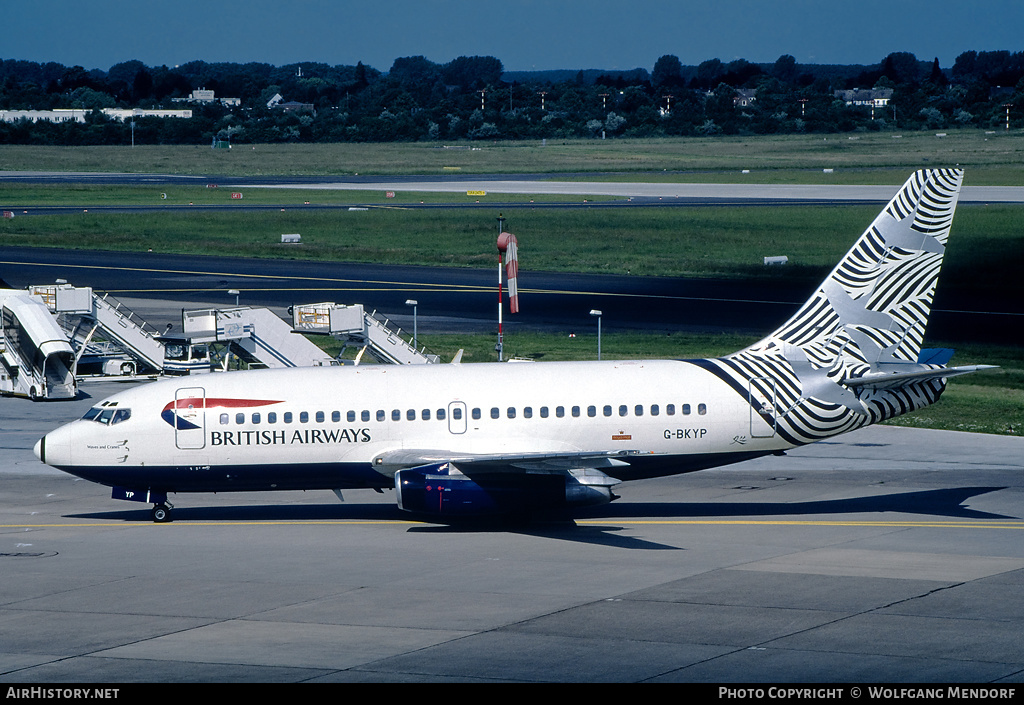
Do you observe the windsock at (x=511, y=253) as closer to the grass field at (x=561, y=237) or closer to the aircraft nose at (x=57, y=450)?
the grass field at (x=561, y=237)

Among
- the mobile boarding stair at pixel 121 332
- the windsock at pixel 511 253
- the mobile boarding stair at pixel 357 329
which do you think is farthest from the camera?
the mobile boarding stair at pixel 121 332

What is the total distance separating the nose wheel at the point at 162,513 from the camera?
118ft

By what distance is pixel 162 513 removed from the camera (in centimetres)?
3612

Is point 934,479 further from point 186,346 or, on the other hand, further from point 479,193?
point 479,193

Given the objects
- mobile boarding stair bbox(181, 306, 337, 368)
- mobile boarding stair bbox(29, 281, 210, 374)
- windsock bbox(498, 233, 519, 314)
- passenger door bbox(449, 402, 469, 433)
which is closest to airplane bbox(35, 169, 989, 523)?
passenger door bbox(449, 402, 469, 433)

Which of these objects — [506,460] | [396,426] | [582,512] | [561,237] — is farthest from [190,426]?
[561,237]

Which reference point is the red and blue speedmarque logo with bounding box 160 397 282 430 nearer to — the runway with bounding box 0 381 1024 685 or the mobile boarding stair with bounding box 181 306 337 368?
the runway with bounding box 0 381 1024 685

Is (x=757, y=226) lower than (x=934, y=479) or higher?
higher

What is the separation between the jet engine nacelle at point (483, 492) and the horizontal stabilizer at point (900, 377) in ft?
24.5

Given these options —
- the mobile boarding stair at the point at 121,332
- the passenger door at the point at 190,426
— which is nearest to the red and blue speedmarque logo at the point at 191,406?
the passenger door at the point at 190,426

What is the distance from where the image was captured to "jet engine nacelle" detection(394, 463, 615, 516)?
108 ft

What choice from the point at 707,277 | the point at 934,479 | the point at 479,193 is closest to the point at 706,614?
the point at 934,479
